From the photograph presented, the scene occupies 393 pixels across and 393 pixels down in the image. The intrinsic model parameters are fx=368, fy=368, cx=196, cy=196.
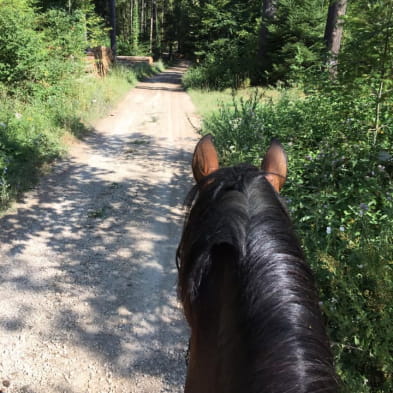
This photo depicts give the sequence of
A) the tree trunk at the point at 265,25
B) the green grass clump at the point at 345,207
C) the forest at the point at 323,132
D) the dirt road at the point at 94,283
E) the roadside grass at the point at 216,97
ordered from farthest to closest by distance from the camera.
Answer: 1. the tree trunk at the point at 265,25
2. the roadside grass at the point at 216,97
3. the dirt road at the point at 94,283
4. the forest at the point at 323,132
5. the green grass clump at the point at 345,207

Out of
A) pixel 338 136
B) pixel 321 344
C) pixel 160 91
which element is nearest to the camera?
pixel 321 344

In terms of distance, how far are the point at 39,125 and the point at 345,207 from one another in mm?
6327

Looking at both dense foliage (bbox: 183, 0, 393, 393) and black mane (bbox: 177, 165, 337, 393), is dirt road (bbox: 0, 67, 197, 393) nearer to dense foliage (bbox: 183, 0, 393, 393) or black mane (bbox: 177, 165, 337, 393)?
dense foliage (bbox: 183, 0, 393, 393)

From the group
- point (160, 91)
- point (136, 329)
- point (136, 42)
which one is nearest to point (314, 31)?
point (160, 91)

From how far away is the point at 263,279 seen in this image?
87 centimetres

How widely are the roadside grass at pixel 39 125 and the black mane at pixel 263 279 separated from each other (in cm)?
451

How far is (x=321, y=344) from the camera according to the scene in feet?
2.66

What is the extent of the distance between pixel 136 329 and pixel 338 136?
133 inches

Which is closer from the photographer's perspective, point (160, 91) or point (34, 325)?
point (34, 325)

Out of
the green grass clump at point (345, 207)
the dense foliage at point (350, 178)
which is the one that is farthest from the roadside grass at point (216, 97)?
the green grass clump at point (345, 207)

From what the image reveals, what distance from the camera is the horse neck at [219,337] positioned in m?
0.82

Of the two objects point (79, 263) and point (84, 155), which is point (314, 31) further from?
point (79, 263)

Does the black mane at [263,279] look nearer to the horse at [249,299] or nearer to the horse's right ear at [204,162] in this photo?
the horse at [249,299]

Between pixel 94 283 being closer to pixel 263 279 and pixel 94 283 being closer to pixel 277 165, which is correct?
pixel 277 165
